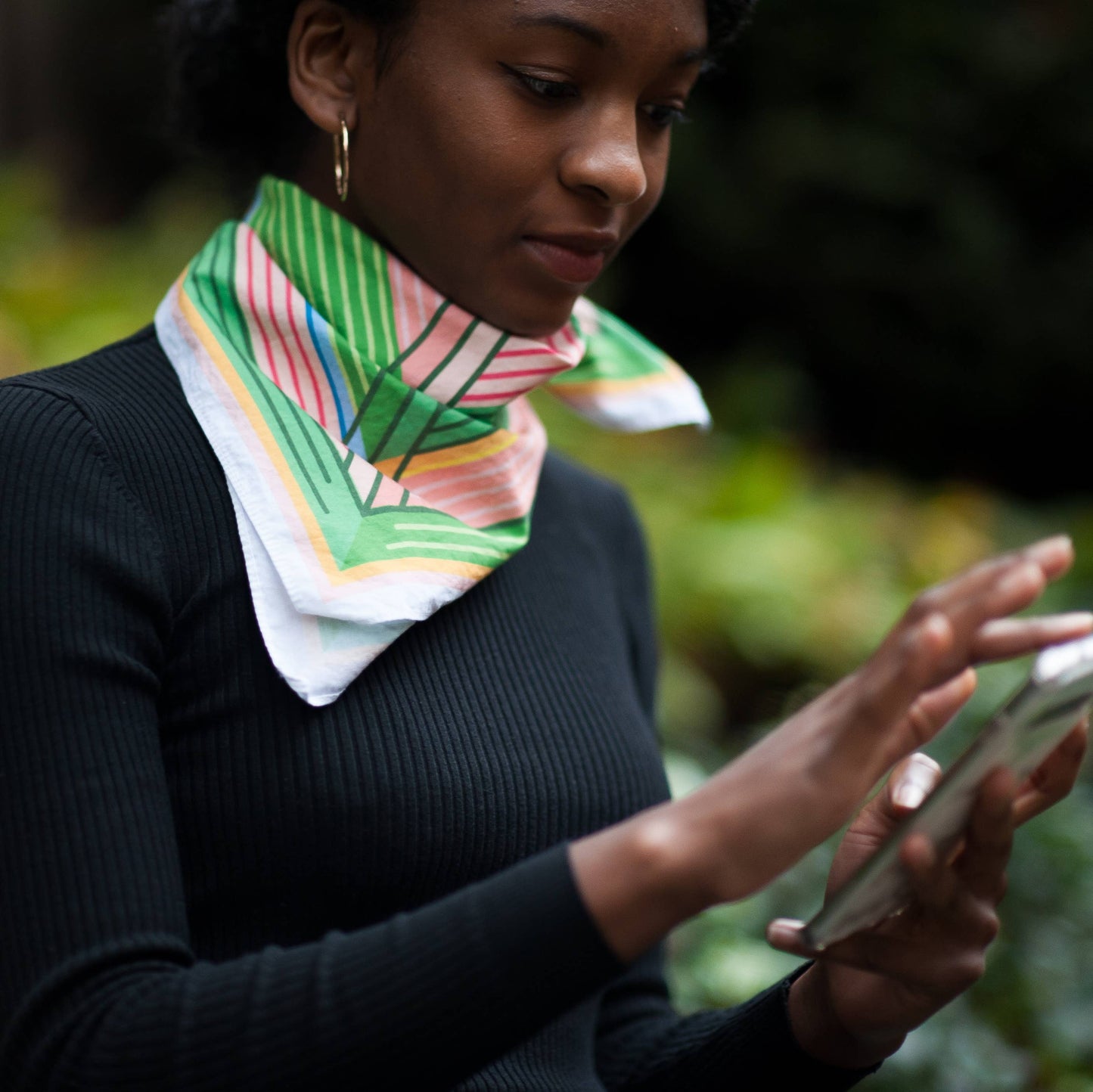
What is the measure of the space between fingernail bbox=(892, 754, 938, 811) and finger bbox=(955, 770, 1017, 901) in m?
0.14

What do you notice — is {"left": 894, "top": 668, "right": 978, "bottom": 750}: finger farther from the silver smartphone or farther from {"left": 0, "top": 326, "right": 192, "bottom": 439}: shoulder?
{"left": 0, "top": 326, "right": 192, "bottom": 439}: shoulder

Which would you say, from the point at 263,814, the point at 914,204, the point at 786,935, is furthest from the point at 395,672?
the point at 914,204

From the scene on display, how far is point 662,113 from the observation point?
5.26ft

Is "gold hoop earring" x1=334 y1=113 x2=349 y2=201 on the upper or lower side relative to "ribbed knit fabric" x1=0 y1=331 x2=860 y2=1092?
upper

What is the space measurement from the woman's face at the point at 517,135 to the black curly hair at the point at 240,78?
19 cm

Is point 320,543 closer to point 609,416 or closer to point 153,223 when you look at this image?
point 609,416

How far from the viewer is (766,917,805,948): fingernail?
1171mm

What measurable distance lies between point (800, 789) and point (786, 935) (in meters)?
0.21

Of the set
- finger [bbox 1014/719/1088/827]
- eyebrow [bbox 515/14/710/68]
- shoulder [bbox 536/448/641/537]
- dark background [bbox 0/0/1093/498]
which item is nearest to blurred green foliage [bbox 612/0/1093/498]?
dark background [bbox 0/0/1093/498]

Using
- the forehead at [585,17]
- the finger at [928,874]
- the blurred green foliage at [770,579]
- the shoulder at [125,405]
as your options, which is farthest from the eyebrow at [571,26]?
the blurred green foliage at [770,579]

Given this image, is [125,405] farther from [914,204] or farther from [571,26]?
[914,204]

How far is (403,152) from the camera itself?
1504mm

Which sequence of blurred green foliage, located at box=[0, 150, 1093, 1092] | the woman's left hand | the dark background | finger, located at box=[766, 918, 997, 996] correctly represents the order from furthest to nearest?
the dark background → blurred green foliage, located at box=[0, 150, 1093, 1092] → finger, located at box=[766, 918, 997, 996] → the woman's left hand

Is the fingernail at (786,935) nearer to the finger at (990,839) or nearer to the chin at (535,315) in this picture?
the finger at (990,839)
